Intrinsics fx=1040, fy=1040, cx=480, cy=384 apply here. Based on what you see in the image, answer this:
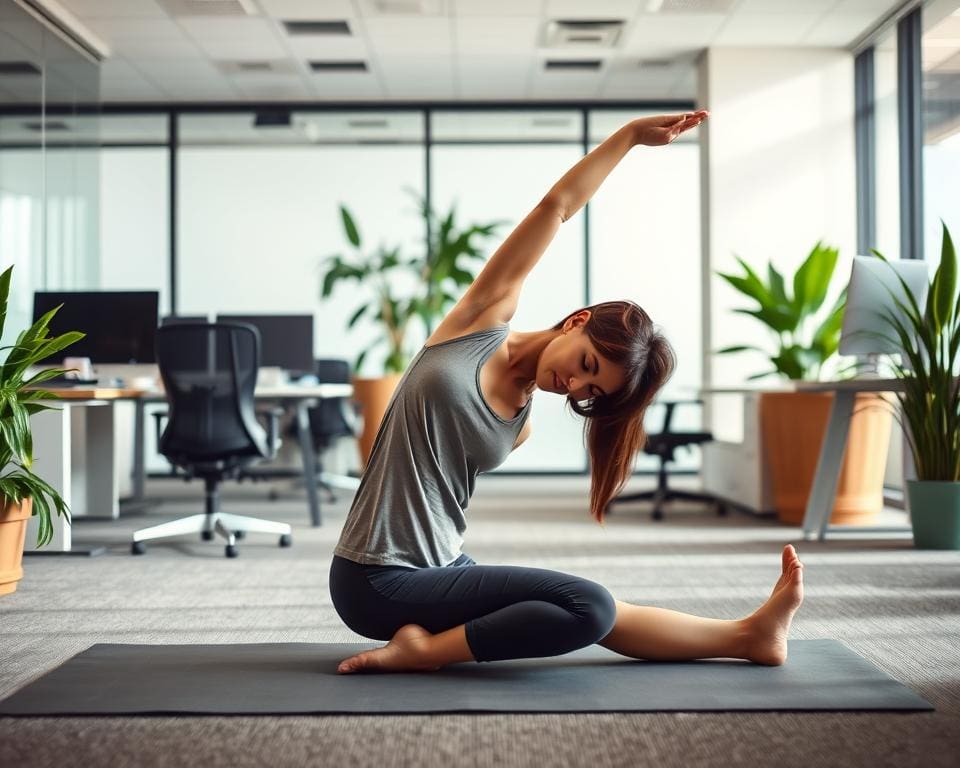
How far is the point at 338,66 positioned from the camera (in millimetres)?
7242

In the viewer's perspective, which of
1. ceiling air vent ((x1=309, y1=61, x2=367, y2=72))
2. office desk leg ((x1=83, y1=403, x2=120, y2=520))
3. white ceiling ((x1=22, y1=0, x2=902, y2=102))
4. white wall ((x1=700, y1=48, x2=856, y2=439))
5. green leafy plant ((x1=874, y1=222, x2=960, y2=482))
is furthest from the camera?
ceiling air vent ((x1=309, y1=61, x2=367, y2=72))

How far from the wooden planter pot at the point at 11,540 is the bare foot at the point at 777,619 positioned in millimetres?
2360

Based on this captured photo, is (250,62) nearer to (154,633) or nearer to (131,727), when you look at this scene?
(154,633)

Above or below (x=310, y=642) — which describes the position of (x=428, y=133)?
above

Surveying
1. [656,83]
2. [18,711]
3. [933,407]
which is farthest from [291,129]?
[18,711]

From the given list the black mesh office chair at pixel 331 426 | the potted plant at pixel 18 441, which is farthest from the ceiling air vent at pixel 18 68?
the potted plant at pixel 18 441

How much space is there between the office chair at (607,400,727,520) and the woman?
11.1 feet

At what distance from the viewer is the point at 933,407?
13.4ft

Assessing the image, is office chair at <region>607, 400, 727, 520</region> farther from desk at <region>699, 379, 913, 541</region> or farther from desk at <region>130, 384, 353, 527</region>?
desk at <region>130, 384, 353, 527</region>

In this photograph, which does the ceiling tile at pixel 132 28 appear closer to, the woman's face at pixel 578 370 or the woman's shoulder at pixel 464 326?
the woman's shoulder at pixel 464 326

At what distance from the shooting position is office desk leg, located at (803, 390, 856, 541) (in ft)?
14.7

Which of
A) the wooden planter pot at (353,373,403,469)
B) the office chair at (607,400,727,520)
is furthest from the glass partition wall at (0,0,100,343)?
the office chair at (607,400,727,520)

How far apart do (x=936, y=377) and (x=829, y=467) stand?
2.19 ft

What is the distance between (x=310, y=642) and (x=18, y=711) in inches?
31.1
